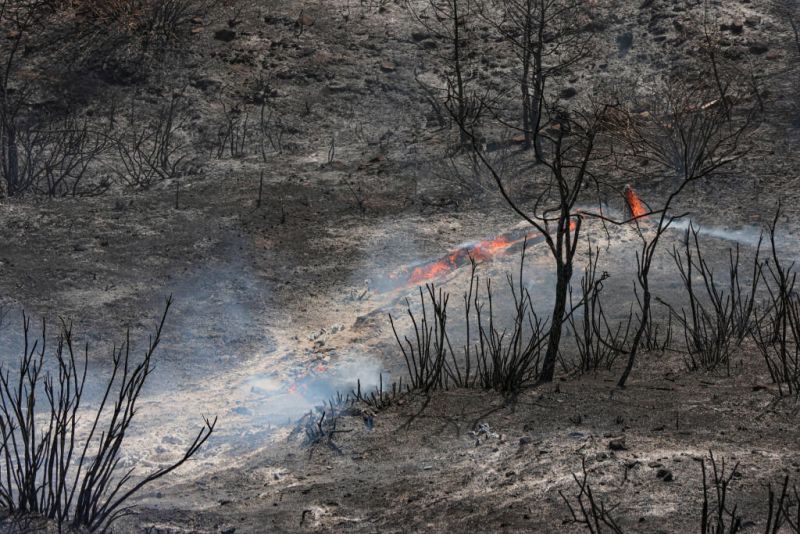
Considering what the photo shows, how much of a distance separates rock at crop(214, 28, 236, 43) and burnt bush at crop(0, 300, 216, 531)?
7.37 m

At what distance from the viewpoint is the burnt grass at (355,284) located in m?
4.06

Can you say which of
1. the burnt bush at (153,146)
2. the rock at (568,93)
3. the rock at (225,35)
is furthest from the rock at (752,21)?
the burnt bush at (153,146)

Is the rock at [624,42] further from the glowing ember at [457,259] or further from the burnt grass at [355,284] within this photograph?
the glowing ember at [457,259]

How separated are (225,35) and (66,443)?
29.2 ft

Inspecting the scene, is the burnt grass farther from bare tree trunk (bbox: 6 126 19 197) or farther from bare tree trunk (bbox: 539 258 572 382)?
bare tree trunk (bbox: 6 126 19 197)

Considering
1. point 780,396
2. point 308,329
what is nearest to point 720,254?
point 308,329

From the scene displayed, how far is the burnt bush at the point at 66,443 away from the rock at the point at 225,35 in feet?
24.2

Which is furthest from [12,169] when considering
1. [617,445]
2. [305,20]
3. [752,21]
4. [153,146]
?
[752,21]

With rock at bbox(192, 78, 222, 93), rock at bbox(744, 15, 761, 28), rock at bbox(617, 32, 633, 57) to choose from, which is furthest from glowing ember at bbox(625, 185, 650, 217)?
rock at bbox(192, 78, 222, 93)

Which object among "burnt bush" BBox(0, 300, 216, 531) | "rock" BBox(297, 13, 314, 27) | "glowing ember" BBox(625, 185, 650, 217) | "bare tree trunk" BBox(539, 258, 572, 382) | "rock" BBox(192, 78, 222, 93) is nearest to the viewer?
"burnt bush" BBox(0, 300, 216, 531)

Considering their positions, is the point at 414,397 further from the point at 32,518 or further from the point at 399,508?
the point at 32,518

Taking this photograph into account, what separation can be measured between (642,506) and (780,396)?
1.31 metres

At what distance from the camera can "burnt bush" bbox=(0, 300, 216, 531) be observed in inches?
142

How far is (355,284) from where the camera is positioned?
904 cm
